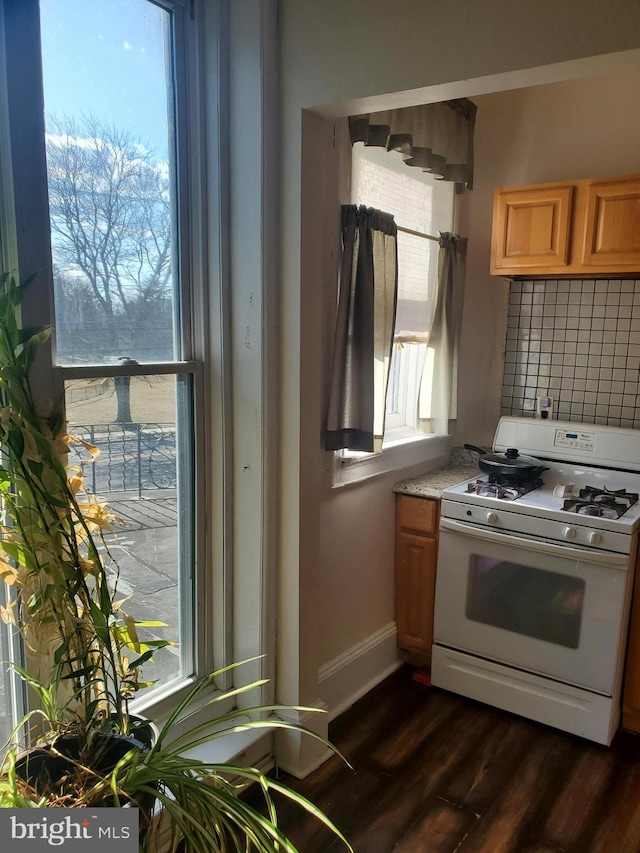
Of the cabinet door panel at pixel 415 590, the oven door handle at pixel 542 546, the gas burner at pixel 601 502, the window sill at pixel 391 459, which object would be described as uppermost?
the window sill at pixel 391 459

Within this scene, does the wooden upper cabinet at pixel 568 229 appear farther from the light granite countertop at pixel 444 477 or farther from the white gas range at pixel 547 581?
the light granite countertop at pixel 444 477

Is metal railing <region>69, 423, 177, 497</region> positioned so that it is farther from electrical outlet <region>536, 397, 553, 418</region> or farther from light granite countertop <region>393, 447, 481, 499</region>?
electrical outlet <region>536, 397, 553, 418</region>

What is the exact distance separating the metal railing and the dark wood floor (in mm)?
1112

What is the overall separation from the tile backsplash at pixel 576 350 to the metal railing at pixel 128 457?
182cm

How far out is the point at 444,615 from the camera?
2.64 metres

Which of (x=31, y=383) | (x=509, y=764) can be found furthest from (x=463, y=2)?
(x=509, y=764)

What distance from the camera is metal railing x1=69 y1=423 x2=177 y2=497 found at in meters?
1.69

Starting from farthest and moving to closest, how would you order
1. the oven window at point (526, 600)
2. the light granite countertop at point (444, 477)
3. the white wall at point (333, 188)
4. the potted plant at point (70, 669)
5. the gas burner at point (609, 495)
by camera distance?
the light granite countertop at point (444, 477) → the gas burner at point (609, 495) → the oven window at point (526, 600) → the white wall at point (333, 188) → the potted plant at point (70, 669)

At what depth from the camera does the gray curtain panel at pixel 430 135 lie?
7.35 feet

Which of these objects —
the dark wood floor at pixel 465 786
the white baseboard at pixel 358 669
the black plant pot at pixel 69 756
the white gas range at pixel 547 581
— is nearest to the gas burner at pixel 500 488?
the white gas range at pixel 547 581

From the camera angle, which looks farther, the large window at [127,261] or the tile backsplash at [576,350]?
the tile backsplash at [576,350]

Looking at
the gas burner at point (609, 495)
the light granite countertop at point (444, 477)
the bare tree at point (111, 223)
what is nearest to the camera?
the bare tree at point (111, 223)

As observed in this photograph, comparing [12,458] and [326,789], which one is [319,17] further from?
[326,789]

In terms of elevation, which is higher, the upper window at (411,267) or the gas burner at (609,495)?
the upper window at (411,267)
